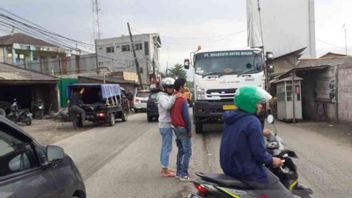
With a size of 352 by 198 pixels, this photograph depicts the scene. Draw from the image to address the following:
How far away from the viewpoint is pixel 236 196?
14.3ft

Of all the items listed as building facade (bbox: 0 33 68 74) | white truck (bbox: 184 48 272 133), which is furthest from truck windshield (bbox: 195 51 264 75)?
building facade (bbox: 0 33 68 74)

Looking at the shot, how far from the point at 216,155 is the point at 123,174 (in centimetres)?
284

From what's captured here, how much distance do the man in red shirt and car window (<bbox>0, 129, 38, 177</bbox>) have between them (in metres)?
5.04

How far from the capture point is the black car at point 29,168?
12.0 ft

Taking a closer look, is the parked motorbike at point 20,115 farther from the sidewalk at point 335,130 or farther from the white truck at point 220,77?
the sidewalk at point 335,130

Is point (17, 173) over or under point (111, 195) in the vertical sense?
over

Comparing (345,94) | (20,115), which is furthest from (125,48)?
(345,94)

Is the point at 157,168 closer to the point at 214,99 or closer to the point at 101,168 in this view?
the point at 101,168

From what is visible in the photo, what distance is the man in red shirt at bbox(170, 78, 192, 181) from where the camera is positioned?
9102 millimetres

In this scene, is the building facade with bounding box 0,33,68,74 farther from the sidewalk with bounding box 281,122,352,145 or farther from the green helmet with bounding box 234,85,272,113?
the green helmet with bounding box 234,85,272,113

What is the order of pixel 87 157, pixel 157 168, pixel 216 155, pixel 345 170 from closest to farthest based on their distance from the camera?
pixel 345 170 < pixel 157 168 < pixel 216 155 < pixel 87 157

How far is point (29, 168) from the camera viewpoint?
4.06m

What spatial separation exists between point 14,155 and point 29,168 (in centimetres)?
18

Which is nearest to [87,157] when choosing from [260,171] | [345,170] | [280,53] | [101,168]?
[101,168]
